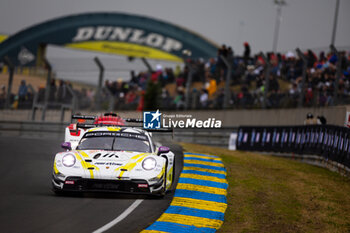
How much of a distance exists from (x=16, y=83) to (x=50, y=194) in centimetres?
1688

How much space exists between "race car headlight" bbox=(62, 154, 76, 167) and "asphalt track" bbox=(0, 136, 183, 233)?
0.51m

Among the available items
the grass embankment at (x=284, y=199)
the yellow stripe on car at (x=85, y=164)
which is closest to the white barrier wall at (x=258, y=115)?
the grass embankment at (x=284, y=199)

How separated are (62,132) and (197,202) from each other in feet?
55.5

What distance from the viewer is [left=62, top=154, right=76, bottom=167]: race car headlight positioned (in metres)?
9.29

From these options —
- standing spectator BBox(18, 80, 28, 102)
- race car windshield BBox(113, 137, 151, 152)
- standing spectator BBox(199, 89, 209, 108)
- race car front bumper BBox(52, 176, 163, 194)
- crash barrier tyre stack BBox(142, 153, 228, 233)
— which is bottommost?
crash barrier tyre stack BBox(142, 153, 228, 233)

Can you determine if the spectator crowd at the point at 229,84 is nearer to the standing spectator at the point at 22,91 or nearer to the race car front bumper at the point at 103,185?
the standing spectator at the point at 22,91

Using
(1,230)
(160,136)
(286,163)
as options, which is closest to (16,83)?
(160,136)

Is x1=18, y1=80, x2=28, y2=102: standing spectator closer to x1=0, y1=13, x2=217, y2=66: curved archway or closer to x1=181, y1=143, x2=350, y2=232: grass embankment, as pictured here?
x1=181, y1=143, x2=350, y2=232: grass embankment

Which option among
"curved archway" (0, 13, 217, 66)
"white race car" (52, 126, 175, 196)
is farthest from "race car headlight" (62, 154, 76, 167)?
"curved archway" (0, 13, 217, 66)

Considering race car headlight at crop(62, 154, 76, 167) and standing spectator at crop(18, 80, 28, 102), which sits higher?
standing spectator at crop(18, 80, 28, 102)

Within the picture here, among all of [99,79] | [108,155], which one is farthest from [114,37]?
[108,155]

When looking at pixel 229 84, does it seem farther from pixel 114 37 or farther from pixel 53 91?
pixel 114 37

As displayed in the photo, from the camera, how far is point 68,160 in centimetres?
937

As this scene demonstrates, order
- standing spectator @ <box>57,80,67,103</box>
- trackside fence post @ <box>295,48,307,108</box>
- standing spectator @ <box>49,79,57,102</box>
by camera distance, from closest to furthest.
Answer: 1. trackside fence post @ <box>295,48,307,108</box>
2. standing spectator @ <box>57,80,67,103</box>
3. standing spectator @ <box>49,79,57,102</box>
